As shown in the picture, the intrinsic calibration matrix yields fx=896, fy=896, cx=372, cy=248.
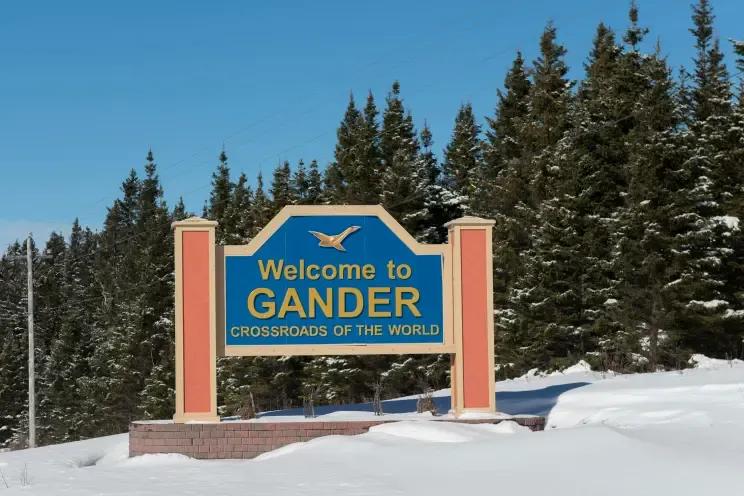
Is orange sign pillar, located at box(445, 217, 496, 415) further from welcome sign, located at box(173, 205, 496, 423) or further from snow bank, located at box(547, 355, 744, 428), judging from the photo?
snow bank, located at box(547, 355, 744, 428)

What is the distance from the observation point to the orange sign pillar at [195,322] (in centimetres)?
1512

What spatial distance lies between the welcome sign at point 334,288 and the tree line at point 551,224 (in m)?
1.86

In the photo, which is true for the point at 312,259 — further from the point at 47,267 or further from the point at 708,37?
the point at 47,267

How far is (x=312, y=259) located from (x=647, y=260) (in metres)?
18.6

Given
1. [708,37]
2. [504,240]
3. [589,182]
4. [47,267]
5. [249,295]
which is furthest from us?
[47,267]

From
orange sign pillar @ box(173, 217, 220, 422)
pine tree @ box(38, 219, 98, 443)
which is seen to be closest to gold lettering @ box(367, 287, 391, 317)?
orange sign pillar @ box(173, 217, 220, 422)

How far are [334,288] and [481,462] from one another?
4956mm

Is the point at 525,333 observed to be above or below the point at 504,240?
below

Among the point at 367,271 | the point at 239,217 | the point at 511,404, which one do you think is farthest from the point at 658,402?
the point at 239,217

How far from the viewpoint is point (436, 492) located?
10.2 m

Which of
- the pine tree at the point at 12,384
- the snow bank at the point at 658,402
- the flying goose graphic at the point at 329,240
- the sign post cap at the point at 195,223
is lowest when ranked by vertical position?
the pine tree at the point at 12,384

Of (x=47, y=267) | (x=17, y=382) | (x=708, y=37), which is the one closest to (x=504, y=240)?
(x=708, y=37)

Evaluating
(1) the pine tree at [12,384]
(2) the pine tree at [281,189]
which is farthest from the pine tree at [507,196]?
(1) the pine tree at [12,384]

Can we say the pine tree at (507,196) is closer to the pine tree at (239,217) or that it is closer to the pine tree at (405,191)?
the pine tree at (405,191)
